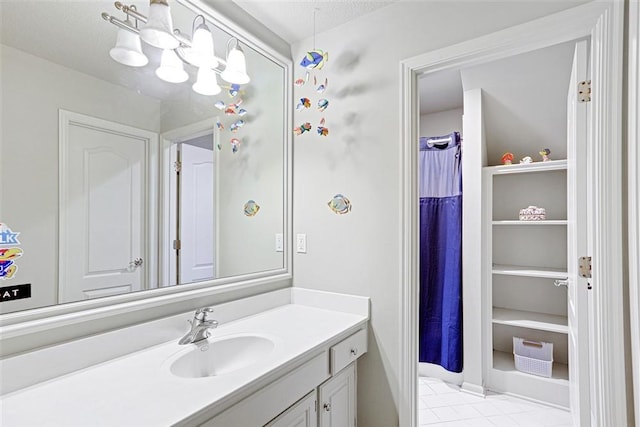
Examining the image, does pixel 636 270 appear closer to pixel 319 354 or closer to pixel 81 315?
pixel 319 354

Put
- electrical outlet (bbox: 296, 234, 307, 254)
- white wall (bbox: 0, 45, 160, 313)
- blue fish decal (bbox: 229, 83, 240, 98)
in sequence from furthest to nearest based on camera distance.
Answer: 1. electrical outlet (bbox: 296, 234, 307, 254)
2. blue fish decal (bbox: 229, 83, 240, 98)
3. white wall (bbox: 0, 45, 160, 313)

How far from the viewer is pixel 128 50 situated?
1224 millimetres

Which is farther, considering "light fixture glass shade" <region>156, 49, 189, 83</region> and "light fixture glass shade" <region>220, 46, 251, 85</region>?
"light fixture glass shade" <region>220, 46, 251, 85</region>

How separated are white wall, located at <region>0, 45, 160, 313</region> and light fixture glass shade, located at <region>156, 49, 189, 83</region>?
12.8 inches

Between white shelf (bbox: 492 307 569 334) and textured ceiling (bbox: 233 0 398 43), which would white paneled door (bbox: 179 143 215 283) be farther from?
white shelf (bbox: 492 307 569 334)

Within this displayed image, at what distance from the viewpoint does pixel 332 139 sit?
1.79m

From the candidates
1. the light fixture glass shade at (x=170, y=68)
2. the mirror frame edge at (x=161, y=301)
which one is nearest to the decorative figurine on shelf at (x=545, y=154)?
the mirror frame edge at (x=161, y=301)

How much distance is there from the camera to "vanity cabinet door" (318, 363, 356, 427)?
1.32m

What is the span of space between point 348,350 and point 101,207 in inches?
47.4

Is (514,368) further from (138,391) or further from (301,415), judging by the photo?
(138,391)

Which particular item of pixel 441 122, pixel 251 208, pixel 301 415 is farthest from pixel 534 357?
pixel 251 208

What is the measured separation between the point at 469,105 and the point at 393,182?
4.33 ft

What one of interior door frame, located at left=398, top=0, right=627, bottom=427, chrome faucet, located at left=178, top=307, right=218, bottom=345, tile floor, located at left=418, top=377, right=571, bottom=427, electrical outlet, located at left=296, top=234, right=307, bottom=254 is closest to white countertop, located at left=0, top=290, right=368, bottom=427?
chrome faucet, located at left=178, top=307, right=218, bottom=345

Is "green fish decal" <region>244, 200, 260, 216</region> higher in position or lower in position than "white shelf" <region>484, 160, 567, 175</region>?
lower
